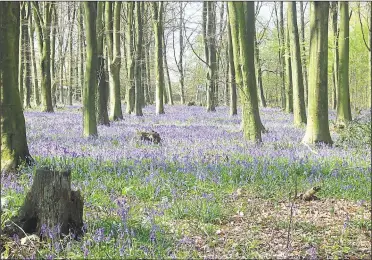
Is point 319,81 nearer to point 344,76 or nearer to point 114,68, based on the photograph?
point 344,76

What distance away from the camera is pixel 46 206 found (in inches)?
160

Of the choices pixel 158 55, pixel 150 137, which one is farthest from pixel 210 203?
pixel 158 55

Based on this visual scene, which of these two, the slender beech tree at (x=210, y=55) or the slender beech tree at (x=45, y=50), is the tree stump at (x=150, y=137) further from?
the slender beech tree at (x=210, y=55)

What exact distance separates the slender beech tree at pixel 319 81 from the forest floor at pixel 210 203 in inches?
26.3

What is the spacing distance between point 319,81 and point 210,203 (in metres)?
6.09

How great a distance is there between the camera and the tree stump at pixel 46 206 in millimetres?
4051

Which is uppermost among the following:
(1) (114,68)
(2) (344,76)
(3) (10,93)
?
(1) (114,68)

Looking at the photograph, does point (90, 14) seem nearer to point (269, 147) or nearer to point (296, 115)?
point (269, 147)

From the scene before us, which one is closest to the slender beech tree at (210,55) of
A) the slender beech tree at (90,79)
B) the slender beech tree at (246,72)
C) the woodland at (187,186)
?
the woodland at (187,186)

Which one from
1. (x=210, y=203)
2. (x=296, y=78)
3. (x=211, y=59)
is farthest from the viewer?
(x=211, y=59)

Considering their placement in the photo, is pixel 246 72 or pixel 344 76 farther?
pixel 344 76

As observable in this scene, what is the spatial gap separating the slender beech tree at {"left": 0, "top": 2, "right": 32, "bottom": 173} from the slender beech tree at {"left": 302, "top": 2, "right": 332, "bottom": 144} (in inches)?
261

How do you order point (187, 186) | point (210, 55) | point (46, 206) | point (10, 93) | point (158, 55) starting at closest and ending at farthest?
point (46, 206), point (187, 186), point (10, 93), point (158, 55), point (210, 55)

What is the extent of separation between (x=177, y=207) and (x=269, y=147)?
5.11 meters
